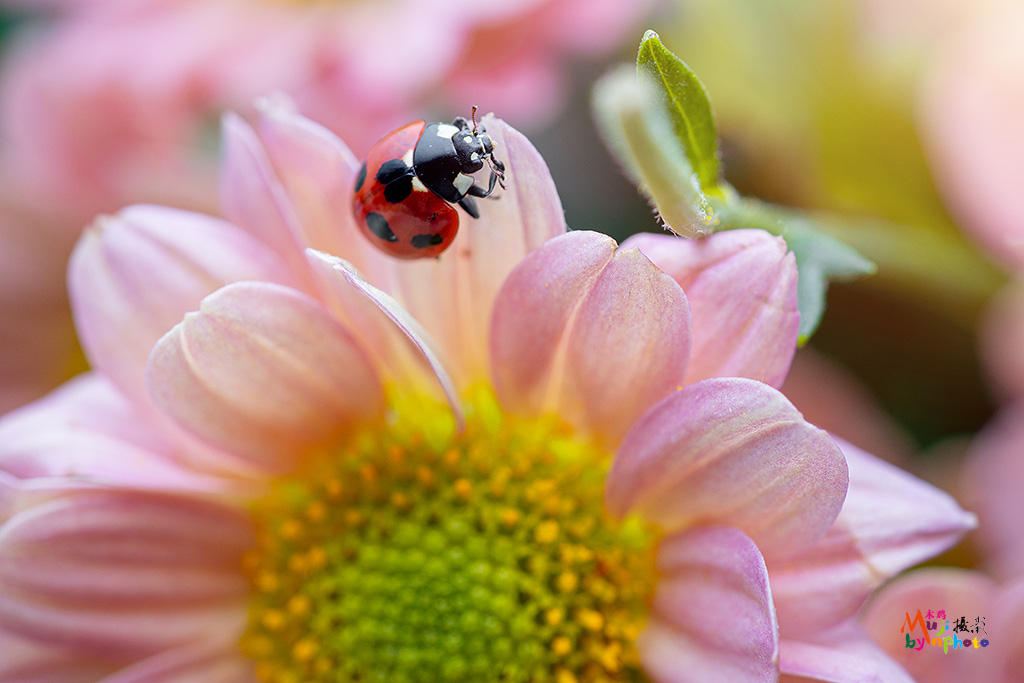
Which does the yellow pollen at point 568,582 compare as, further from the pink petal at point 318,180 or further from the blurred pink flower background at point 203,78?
the blurred pink flower background at point 203,78

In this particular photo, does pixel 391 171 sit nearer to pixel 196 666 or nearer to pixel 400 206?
pixel 400 206

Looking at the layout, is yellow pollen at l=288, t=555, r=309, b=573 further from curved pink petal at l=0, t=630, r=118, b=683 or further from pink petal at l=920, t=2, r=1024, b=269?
pink petal at l=920, t=2, r=1024, b=269

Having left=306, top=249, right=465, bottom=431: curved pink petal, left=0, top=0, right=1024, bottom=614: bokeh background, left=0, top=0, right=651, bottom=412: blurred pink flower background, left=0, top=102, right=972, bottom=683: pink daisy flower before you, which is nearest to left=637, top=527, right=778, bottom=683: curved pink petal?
left=0, top=102, right=972, bottom=683: pink daisy flower

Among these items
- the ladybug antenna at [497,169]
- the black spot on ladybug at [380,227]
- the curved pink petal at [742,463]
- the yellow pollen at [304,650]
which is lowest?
the yellow pollen at [304,650]

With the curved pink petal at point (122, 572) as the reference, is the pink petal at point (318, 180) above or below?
above

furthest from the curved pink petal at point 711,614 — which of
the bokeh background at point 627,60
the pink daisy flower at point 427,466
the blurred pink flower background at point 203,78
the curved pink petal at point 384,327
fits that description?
the blurred pink flower background at point 203,78

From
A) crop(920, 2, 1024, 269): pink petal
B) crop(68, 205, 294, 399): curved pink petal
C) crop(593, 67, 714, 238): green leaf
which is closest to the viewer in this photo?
crop(593, 67, 714, 238): green leaf
